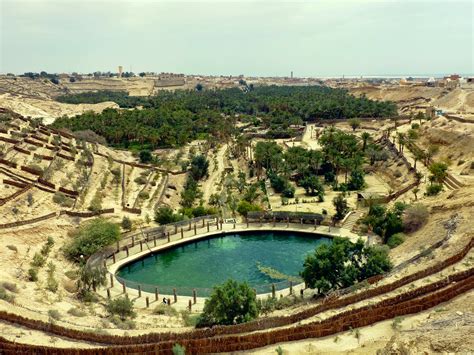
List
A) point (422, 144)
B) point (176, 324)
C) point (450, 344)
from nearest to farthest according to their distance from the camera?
point (450, 344), point (176, 324), point (422, 144)

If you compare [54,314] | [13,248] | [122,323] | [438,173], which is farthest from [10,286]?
[438,173]

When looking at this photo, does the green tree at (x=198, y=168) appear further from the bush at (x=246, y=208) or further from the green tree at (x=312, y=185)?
the bush at (x=246, y=208)

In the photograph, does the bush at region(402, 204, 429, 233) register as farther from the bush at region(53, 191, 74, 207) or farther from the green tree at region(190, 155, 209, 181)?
the green tree at region(190, 155, 209, 181)

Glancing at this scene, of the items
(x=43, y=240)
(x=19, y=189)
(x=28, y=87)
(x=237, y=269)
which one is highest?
(x=28, y=87)

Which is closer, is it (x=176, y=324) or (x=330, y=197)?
(x=176, y=324)

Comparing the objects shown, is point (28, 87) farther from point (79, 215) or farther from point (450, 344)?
point (450, 344)

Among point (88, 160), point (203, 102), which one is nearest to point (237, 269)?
point (88, 160)

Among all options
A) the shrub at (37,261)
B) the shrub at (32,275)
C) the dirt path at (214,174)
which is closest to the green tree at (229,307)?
the shrub at (32,275)
